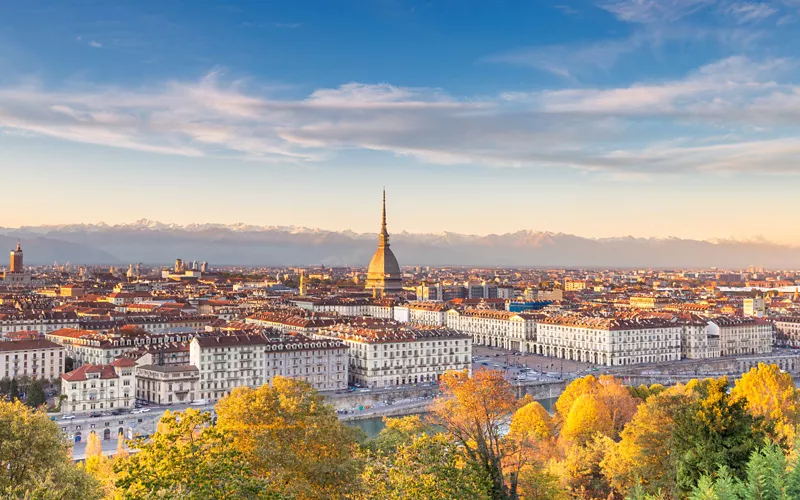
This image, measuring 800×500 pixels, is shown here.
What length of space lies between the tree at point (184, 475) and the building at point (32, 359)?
57.2m

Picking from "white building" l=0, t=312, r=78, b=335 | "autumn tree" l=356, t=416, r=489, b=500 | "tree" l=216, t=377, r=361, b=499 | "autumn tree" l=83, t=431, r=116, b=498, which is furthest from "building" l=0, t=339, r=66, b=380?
"autumn tree" l=356, t=416, r=489, b=500

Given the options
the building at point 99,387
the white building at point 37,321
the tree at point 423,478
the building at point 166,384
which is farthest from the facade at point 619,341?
the tree at point 423,478

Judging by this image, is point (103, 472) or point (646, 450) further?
point (646, 450)

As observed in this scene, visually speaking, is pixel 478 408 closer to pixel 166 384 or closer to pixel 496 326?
pixel 166 384

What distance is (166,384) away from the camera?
218ft

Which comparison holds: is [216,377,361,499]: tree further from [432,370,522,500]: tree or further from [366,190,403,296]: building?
[366,190,403,296]: building

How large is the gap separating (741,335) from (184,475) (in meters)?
102

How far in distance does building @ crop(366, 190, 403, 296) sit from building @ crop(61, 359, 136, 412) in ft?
357

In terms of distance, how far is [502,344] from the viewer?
118 meters

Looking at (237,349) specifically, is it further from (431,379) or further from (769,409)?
(769,409)

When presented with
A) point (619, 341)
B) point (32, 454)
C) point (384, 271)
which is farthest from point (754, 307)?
point (32, 454)

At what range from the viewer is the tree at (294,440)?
2461 centimetres

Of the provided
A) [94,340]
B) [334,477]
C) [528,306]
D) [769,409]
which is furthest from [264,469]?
[528,306]

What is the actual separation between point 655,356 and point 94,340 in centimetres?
6045
